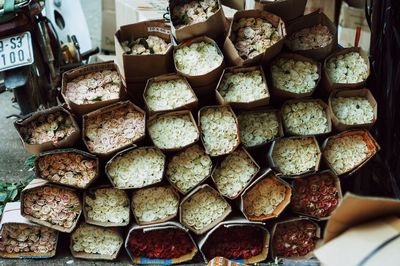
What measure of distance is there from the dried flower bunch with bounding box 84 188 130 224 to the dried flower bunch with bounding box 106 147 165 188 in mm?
123

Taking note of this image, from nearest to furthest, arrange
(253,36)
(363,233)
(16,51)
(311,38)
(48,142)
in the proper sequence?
(363,233)
(48,142)
(253,36)
(311,38)
(16,51)

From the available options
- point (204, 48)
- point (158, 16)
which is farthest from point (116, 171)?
point (158, 16)

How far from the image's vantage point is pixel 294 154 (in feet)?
10.2

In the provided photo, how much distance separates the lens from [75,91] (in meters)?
3.05

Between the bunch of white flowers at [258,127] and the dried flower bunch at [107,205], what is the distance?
751mm

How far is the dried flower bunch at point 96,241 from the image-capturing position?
3.13m

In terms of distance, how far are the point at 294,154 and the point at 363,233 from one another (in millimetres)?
1441

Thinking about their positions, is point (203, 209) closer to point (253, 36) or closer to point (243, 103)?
point (243, 103)

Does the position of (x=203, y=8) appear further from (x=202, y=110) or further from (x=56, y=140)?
(x=56, y=140)

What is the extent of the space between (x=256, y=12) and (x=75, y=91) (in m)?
1.10

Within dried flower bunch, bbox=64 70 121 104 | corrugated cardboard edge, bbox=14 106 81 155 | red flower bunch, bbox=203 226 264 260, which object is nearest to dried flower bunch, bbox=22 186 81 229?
corrugated cardboard edge, bbox=14 106 81 155

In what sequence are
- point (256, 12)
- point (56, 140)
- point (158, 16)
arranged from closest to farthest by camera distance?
point (56, 140) → point (256, 12) → point (158, 16)

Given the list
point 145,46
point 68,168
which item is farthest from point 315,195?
point 68,168

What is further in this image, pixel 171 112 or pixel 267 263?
pixel 267 263
